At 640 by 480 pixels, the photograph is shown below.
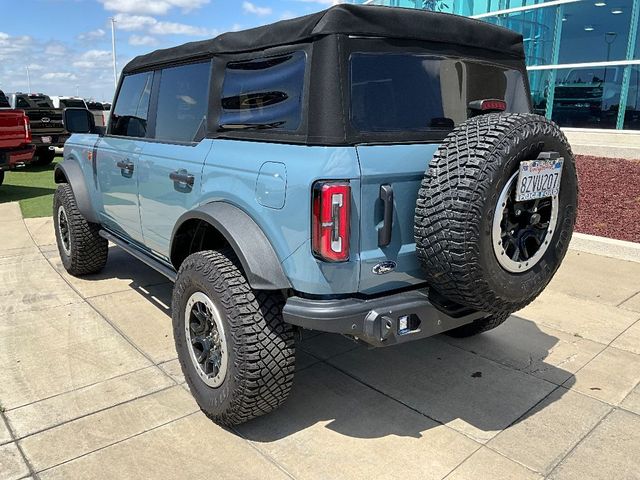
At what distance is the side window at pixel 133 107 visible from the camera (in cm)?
404

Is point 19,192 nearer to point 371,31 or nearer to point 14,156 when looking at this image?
point 14,156

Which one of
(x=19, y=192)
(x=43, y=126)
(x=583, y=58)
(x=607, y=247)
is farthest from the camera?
(x=43, y=126)

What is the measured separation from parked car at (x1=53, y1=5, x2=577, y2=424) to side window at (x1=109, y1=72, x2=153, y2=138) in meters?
1.07

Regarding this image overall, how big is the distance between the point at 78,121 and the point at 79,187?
0.60 m

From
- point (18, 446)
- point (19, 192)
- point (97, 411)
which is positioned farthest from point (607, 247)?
point (19, 192)

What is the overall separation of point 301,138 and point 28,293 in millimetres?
3644

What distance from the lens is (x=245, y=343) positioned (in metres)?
2.54

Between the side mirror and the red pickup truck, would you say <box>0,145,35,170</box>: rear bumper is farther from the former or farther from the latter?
the side mirror

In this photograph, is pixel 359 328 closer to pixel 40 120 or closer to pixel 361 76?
pixel 361 76

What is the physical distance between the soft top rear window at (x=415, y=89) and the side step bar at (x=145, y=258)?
1623mm

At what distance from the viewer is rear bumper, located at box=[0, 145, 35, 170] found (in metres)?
9.75

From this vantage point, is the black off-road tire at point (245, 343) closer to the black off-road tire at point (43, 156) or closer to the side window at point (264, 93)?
the side window at point (264, 93)

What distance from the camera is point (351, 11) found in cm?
239

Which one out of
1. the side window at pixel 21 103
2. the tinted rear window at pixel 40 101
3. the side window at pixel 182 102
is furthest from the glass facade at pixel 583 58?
the side window at pixel 21 103
